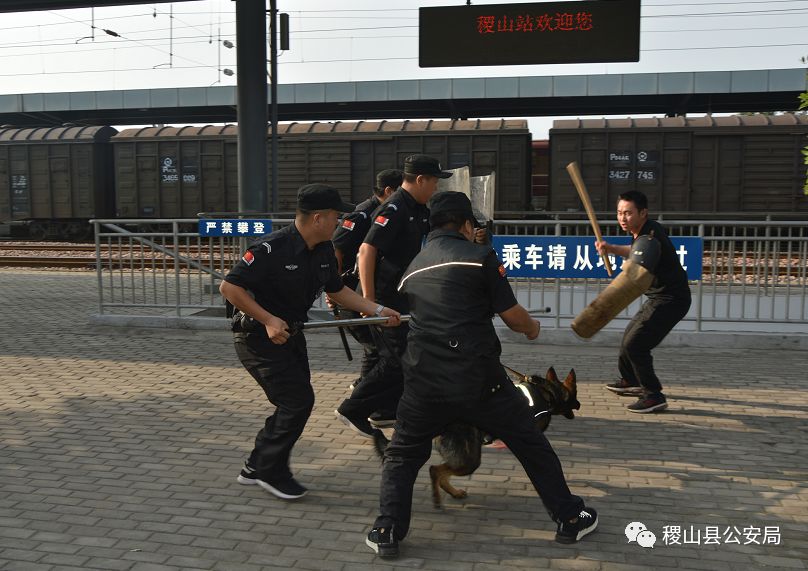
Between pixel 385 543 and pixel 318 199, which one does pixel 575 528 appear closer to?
pixel 385 543

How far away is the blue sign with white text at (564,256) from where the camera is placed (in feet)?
26.9

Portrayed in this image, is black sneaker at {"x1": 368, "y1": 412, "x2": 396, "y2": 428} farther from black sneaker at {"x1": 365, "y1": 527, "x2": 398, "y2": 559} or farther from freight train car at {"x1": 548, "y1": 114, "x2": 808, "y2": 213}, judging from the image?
freight train car at {"x1": 548, "y1": 114, "x2": 808, "y2": 213}

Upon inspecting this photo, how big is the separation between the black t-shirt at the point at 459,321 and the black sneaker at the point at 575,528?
79 cm

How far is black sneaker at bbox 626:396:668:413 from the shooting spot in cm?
602

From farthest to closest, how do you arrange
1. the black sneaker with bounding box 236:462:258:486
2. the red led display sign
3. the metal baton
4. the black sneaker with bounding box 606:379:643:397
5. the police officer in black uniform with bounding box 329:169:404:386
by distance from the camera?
the red led display sign, the black sneaker with bounding box 606:379:643:397, the police officer in black uniform with bounding box 329:169:404:386, the black sneaker with bounding box 236:462:258:486, the metal baton

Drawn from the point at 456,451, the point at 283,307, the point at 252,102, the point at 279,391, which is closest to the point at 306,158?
the point at 252,102

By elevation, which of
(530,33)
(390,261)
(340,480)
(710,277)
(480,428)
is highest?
(530,33)

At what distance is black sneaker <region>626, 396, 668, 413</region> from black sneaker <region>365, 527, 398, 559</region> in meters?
3.19

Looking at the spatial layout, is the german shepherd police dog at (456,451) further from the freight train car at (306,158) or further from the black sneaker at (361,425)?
the freight train car at (306,158)

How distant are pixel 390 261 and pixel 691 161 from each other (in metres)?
16.3

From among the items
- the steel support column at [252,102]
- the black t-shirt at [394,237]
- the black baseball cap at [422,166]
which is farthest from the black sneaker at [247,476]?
the steel support column at [252,102]

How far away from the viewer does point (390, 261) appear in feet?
17.1

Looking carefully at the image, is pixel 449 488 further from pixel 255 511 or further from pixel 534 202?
pixel 534 202

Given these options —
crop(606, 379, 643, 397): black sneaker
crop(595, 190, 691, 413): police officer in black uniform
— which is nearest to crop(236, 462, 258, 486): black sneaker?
crop(595, 190, 691, 413): police officer in black uniform
